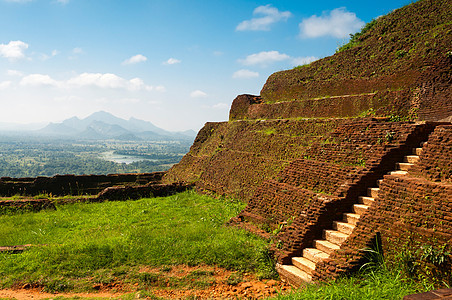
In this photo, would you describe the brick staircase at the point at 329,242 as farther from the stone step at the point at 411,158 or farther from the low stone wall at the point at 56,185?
the low stone wall at the point at 56,185

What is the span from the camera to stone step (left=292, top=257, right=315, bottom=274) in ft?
18.8

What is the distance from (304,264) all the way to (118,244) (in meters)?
4.54

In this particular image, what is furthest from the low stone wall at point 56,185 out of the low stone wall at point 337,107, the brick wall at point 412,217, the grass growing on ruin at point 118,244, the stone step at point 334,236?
the brick wall at point 412,217

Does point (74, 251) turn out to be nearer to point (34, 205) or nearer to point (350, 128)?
point (34, 205)

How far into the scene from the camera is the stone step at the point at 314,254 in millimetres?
5797

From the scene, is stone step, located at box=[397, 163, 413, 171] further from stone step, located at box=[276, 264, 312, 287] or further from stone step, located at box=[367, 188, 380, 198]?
stone step, located at box=[276, 264, 312, 287]

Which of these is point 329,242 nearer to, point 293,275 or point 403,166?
point 293,275

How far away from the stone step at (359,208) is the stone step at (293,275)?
1.72 meters

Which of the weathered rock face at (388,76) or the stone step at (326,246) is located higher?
the weathered rock face at (388,76)

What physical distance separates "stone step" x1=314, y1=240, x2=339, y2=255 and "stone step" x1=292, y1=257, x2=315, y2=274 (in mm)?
356

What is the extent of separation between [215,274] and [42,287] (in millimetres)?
3576

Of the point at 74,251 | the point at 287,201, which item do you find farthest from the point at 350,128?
the point at 74,251

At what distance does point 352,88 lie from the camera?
11664mm

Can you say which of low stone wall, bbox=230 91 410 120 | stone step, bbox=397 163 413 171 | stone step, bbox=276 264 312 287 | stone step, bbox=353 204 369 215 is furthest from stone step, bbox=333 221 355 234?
low stone wall, bbox=230 91 410 120
